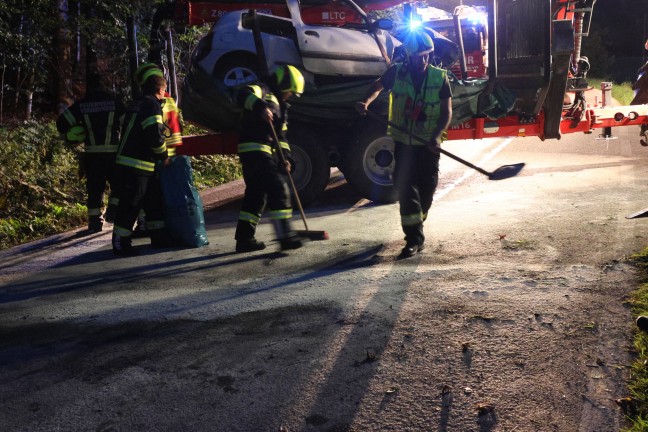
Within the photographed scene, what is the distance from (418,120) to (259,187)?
154cm

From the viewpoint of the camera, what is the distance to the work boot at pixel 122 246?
6984 millimetres

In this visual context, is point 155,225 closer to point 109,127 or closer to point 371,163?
point 109,127

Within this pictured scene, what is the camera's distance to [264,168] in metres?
6.72

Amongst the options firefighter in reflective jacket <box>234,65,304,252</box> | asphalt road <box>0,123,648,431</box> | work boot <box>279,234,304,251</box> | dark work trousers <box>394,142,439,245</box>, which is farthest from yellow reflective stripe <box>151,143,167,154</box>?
dark work trousers <box>394,142,439,245</box>

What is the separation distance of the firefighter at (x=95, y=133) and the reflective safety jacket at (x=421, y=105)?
10.9ft

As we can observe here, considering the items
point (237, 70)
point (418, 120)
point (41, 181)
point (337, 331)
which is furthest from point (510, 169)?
point (337, 331)

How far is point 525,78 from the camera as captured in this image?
30.5ft

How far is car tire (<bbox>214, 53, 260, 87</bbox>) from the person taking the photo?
8836 mm

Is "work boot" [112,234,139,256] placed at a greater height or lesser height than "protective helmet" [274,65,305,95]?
lesser

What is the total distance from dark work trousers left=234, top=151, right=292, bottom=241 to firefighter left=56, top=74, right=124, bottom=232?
1982mm

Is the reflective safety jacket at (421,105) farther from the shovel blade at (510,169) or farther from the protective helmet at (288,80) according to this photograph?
the shovel blade at (510,169)

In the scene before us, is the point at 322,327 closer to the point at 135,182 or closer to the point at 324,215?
the point at 135,182

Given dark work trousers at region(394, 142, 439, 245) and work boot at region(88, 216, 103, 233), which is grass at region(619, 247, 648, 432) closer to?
dark work trousers at region(394, 142, 439, 245)

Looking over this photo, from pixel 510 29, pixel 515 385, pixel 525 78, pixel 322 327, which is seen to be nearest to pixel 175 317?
pixel 322 327
